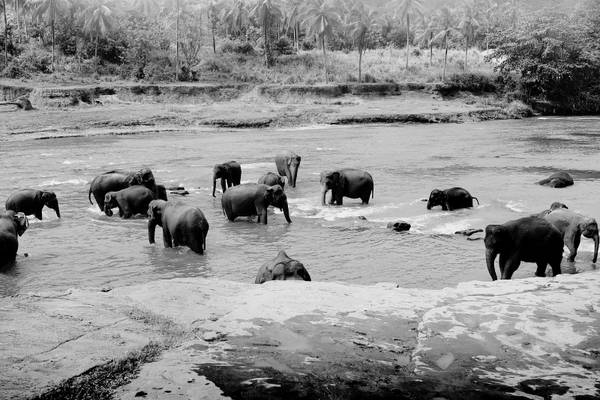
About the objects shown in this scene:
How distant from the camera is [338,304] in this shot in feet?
19.8

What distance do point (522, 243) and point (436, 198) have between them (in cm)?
625

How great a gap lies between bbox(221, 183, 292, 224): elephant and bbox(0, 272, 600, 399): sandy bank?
7059 millimetres

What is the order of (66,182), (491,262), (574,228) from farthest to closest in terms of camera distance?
(66,182)
(574,228)
(491,262)

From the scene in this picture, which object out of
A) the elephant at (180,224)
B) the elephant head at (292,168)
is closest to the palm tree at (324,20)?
the elephant head at (292,168)

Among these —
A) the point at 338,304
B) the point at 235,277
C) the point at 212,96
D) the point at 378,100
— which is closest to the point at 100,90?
the point at 212,96

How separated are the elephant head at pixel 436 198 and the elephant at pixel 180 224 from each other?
19.6 feet

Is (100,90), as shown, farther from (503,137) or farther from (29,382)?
(29,382)

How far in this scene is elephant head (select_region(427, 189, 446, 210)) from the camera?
50.0 ft

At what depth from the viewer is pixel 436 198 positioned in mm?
15312

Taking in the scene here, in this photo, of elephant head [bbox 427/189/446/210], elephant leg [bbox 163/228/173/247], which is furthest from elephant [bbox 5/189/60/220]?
elephant head [bbox 427/189/446/210]

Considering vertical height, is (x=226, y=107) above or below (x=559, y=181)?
above

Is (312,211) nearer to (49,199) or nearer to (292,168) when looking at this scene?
(292,168)

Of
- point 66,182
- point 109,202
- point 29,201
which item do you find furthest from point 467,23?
point 29,201

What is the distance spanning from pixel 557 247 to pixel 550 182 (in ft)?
33.7
